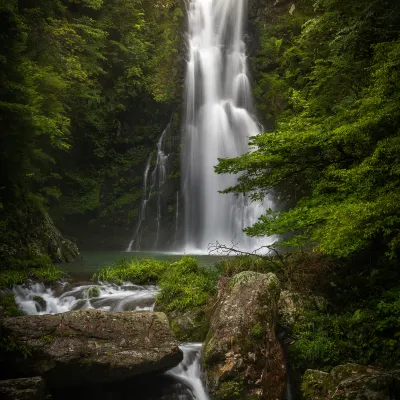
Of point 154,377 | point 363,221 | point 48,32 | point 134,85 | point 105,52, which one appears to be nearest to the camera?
point 363,221

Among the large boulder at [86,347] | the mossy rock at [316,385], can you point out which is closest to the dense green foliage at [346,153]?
the mossy rock at [316,385]

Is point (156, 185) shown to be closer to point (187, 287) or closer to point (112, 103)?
point (112, 103)

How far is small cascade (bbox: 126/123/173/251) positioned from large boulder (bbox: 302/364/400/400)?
645 inches

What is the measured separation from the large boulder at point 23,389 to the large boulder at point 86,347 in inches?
12.1

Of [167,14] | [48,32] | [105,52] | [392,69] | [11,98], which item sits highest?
[167,14]

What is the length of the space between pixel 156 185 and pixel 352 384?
18088 mm

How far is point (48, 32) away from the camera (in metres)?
14.6

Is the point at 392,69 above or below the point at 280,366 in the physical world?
above

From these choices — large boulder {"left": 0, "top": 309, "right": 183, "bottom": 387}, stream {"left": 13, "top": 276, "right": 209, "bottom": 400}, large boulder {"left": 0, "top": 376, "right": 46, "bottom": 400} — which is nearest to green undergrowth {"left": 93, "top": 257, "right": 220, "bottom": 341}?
stream {"left": 13, "top": 276, "right": 209, "bottom": 400}

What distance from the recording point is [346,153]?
257 inches

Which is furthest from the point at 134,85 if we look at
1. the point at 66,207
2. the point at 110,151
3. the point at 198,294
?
the point at 198,294

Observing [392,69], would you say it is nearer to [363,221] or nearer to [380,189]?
[380,189]

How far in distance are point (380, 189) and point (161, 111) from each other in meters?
19.4

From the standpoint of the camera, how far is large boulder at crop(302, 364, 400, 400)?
13.7ft
